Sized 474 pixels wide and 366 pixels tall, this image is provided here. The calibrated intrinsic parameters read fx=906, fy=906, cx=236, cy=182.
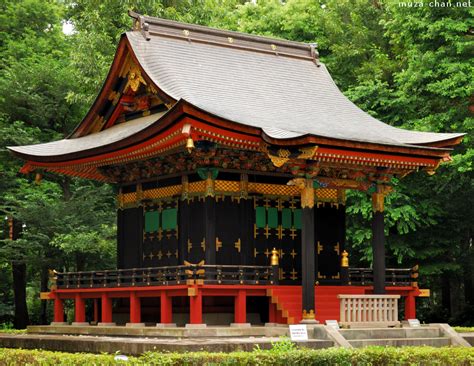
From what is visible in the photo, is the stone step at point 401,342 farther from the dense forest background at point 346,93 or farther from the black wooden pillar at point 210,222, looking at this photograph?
the dense forest background at point 346,93

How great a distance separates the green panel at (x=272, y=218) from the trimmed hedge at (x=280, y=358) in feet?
28.1

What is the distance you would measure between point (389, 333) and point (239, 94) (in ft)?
28.4

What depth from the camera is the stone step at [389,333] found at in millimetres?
23703

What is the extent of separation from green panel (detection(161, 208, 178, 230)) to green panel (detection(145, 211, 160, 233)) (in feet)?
1.07

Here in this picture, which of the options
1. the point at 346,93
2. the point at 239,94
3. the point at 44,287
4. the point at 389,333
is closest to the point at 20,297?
the point at 44,287

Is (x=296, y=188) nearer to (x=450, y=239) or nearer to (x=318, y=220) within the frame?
(x=318, y=220)

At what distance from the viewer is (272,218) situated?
27.9 metres

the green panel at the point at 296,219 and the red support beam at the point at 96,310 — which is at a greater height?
the green panel at the point at 296,219

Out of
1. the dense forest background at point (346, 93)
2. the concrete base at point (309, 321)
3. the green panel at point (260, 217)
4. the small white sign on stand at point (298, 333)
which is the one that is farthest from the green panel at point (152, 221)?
the small white sign on stand at point (298, 333)

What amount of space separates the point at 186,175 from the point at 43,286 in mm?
15839

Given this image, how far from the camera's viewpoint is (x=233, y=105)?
27.0 metres

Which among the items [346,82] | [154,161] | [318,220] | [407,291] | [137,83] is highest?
[346,82]

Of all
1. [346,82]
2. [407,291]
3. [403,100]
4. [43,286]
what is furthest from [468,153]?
[43,286]

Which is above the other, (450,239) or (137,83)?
(137,83)
